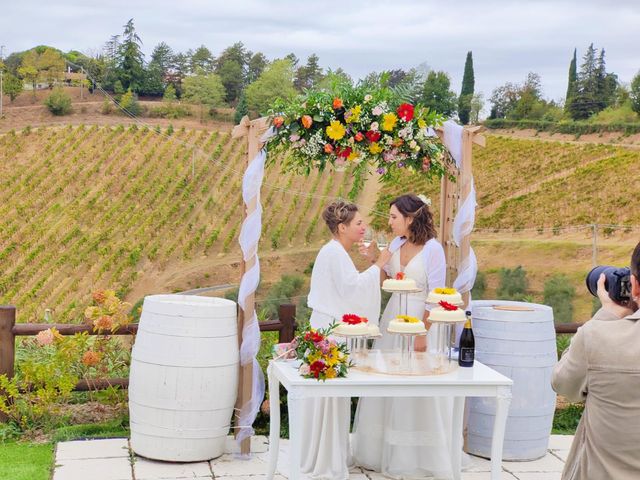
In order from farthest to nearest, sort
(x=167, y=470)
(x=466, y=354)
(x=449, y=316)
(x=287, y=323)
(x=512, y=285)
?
(x=512, y=285)
(x=287, y=323)
(x=167, y=470)
(x=466, y=354)
(x=449, y=316)

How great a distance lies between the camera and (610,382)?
7.34ft

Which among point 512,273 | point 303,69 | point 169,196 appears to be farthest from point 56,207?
point 303,69

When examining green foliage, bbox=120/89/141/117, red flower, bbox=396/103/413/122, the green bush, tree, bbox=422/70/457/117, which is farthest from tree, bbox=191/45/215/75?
red flower, bbox=396/103/413/122

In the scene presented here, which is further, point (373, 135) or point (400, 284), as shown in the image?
point (373, 135)

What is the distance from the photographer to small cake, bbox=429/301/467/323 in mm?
4125

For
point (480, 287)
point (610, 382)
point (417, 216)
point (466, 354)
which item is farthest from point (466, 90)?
point (610, 382)

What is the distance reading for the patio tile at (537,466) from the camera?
15.9 ft

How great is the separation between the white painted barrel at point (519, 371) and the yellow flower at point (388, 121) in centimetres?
117

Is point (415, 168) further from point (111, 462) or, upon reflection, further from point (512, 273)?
point (512, 273)

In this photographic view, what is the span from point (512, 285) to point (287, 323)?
30.4m

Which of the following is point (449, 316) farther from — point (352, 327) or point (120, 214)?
point (120, 214)

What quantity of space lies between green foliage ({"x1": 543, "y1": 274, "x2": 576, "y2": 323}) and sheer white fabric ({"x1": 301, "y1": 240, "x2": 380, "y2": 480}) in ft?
83.7

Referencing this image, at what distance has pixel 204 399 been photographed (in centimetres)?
468

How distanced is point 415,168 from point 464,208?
36cm
